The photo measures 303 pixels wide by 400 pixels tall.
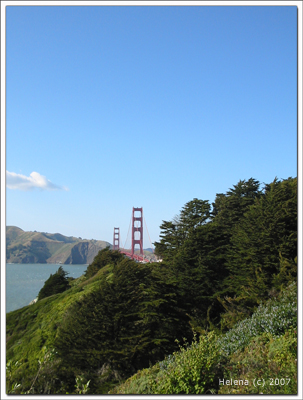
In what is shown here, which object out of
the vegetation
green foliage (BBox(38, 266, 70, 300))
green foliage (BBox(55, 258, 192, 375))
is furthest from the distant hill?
green foliage (BBox(55, 258, 192, 375))

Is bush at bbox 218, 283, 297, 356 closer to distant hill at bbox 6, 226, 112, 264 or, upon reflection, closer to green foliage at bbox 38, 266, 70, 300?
green foliage at bbox 38, 266, 70, 300

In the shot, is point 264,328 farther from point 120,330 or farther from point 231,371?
point 120,330

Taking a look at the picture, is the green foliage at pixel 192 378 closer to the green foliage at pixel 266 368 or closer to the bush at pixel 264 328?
the green foliage at pixel 266 368

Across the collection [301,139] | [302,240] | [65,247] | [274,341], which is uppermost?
[301,139]

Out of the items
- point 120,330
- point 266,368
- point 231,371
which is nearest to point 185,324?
point 120,330

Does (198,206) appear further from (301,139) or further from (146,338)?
(301,139)

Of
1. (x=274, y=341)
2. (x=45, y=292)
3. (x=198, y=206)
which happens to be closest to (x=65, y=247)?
(x=45, y=292)
